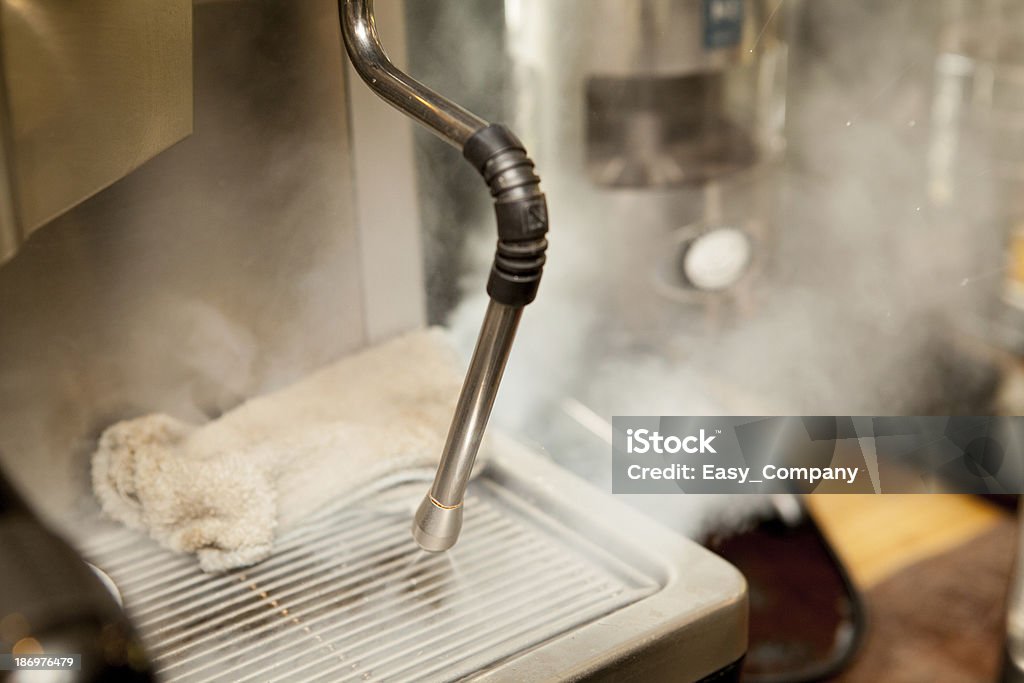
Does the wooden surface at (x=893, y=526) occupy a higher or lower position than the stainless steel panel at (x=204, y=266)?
lower

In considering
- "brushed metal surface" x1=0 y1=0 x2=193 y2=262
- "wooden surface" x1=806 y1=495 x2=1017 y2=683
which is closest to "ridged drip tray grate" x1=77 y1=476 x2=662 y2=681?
"brushed metal surface" x1=0 y1=0 x2=193 y2=262

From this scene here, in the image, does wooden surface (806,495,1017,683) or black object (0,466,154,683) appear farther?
wooden surface (806,495,1017,683)

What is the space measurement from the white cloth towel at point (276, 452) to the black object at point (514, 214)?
20cm

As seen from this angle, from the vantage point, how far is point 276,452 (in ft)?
1.97

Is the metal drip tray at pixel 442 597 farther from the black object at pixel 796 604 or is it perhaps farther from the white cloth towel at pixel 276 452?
the black object at pixel 796 604

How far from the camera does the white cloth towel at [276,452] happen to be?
559 millimetres

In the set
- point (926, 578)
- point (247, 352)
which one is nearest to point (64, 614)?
point (247, 352)

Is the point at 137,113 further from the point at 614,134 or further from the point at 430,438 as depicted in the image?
the point at 614,134

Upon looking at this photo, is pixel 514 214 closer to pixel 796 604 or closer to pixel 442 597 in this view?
pixel 442 597

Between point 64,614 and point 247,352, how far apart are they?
269 mm

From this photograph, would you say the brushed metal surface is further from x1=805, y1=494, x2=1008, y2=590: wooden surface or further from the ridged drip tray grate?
x1=805, y1=494, x2=1008, y2=590: wooden surface

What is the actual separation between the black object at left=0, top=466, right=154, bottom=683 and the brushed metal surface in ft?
→ 0.48

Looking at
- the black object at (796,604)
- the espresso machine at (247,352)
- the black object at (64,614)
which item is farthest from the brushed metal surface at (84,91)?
Answer: the black object at (796,604)

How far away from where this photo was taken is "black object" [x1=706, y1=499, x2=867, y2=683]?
0.90m
